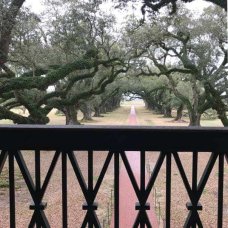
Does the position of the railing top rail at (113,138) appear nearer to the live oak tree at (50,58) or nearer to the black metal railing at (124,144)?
the black metal railing at (124,144)

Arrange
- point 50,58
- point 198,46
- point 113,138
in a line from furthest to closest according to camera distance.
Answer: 1. point 198,46
2. point 50,58
3. point 113,138

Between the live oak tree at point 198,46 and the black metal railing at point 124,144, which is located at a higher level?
the live oak tree at point 198,46

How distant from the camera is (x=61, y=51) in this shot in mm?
19797

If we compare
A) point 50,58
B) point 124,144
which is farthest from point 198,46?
point 124,144

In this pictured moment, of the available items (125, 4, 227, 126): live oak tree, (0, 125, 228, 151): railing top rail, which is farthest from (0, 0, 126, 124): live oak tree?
(0, 125, 228, 151): railing top rail

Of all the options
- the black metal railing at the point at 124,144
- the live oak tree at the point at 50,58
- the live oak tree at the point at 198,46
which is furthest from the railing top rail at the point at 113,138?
the live oak tree at the point at 198,46

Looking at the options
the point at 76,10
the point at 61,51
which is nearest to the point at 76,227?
the point at 76,10

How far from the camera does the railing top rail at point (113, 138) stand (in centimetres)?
169

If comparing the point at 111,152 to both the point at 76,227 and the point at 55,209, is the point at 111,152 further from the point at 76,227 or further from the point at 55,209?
the point at 55,209

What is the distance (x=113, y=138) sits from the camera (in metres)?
1.71

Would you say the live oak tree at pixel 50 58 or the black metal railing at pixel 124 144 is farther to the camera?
the live oak tree at pixel 50 58

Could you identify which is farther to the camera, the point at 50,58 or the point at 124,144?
the point at 50,58

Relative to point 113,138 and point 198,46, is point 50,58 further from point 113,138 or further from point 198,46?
point 113,138

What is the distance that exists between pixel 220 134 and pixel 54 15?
18.7 m
